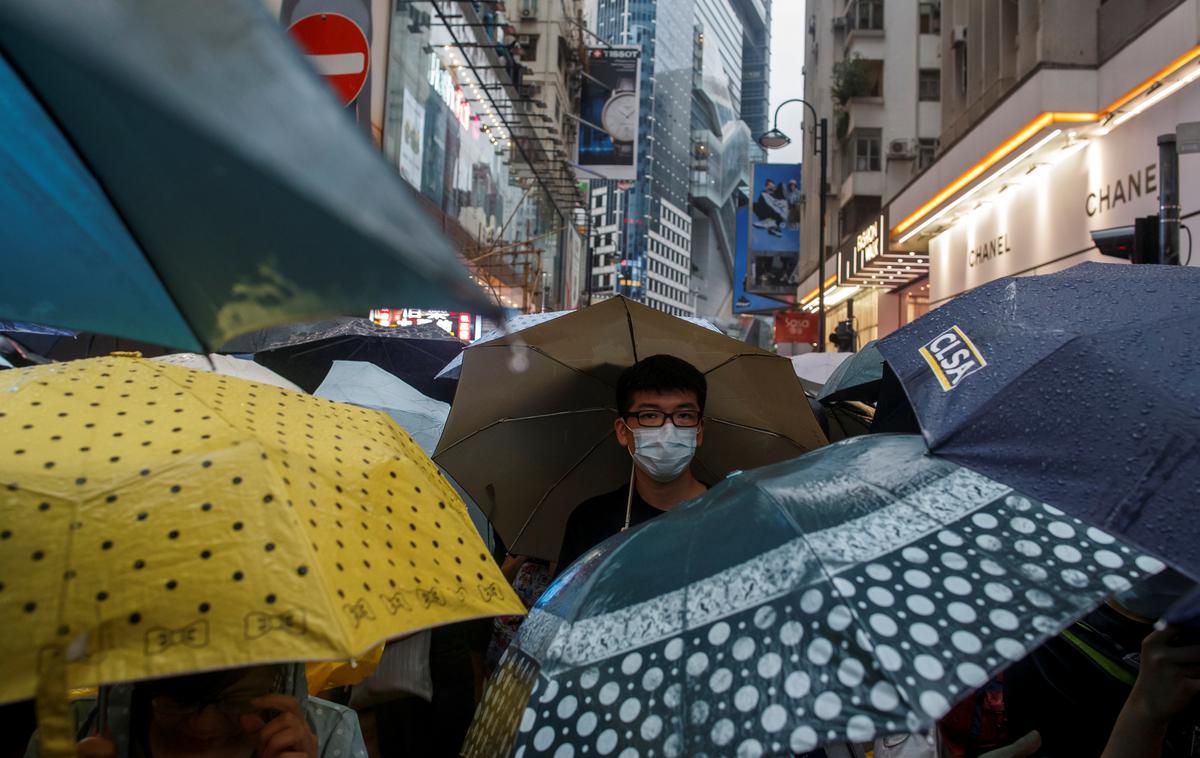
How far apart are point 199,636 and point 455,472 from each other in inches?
110

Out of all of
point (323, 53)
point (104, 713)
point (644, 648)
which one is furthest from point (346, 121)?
point (323, 53)

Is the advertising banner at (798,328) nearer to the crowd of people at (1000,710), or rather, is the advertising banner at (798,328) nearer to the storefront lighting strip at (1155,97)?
the storefront lighting strip at (1155,97)

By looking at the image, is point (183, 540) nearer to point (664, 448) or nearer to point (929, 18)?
point (664, 448)

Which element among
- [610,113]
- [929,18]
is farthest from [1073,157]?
[929,18]

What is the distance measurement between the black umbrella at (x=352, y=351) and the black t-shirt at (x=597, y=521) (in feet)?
15.6

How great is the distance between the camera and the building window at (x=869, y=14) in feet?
120

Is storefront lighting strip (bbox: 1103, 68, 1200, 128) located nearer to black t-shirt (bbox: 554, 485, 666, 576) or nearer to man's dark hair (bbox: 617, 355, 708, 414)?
man's dark hair (bbox: 617, 355, 708, 414)

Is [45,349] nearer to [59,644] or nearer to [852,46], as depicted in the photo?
[59,644]

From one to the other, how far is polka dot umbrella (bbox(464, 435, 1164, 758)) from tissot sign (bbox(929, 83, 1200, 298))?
10296 mm

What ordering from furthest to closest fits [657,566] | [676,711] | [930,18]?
[930,18] < [657,566] < [676,711]

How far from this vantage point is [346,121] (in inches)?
46.8

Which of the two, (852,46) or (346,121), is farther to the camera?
(852,46)

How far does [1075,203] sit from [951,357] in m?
13.0

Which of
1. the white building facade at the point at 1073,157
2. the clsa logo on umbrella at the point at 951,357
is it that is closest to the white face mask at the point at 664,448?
the clsa logo on umbrella at the point at 951,357
